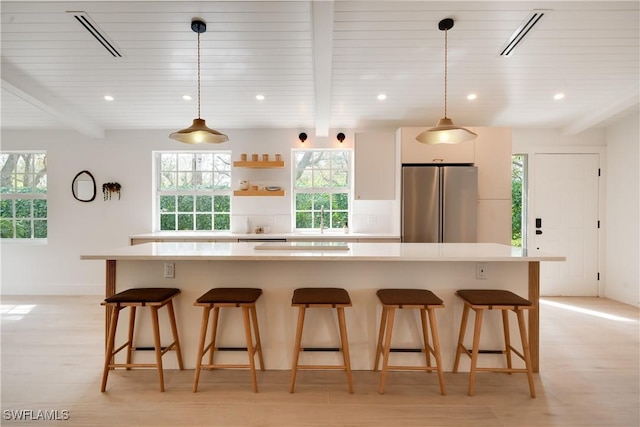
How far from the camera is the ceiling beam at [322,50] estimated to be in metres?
2.10

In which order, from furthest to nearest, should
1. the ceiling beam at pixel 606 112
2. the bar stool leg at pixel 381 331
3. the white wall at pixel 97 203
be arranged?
1. the white wall at pixel 97 203
2. the ceiling beam at pixel 606 112
3. the bar stool leg at pixel 381 331

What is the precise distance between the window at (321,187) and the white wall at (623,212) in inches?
140

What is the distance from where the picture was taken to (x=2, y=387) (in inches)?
83.4

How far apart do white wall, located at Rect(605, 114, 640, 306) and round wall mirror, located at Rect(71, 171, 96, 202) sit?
719 cm

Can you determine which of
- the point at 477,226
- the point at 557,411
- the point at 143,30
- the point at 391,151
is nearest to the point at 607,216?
the point at 477,226

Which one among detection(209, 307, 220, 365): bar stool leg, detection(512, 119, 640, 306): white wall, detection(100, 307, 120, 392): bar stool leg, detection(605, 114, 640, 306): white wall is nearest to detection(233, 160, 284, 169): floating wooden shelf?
detection(209, 307, 220, 365): bar stool leg

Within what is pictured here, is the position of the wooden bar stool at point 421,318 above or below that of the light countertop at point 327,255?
below

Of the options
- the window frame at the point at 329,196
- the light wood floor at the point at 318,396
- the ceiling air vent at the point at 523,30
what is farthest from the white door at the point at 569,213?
the window frame at the point at 329,196

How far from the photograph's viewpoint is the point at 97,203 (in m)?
4.59

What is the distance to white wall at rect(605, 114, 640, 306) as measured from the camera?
4.01 m

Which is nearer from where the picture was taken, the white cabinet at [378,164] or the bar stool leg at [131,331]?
the bar stool leg at [131,331]

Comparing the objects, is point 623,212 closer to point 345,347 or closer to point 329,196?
point 329,196

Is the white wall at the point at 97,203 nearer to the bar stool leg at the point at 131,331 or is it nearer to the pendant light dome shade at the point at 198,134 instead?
the pendant light dome shade at the point at 198,134

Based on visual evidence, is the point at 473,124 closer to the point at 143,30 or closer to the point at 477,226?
the point at 477,226
